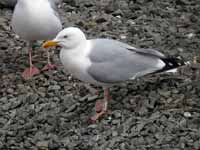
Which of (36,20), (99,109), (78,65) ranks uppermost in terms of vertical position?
(36,20)

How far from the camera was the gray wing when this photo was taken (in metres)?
4.73

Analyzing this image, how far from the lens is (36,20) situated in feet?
17.4

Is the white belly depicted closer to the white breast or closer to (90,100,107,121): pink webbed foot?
the white breast

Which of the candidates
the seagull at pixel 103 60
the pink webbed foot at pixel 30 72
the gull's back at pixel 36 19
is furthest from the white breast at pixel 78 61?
the pink webbed foot at pixel 30 72

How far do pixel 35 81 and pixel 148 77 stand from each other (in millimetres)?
1150

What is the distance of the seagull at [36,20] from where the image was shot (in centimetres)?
532

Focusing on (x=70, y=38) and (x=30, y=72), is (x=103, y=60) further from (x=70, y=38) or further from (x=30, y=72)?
(x=30, y=72)

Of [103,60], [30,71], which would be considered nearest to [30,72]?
[30,71]

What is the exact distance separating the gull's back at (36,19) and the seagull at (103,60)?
22.9 inches

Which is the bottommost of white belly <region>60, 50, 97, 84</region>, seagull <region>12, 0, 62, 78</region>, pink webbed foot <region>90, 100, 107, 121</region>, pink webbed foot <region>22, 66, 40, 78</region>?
pink webbed foot <region>90, 100, 107, 121</region>

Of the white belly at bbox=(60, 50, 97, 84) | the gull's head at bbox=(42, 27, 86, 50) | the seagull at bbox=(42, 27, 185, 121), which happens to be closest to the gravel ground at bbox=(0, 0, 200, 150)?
the seagull at bbox=(42, 27, 185, 121)

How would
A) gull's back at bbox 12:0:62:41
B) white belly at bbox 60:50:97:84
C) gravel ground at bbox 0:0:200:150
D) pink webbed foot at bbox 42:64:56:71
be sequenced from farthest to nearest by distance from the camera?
pink webbed foot at bbox 42:64:56:71, gull's back at bbox 12:0:62:41, white belly at bbox 60:50:97:84, gravel ground at bbox 0:0:200:150

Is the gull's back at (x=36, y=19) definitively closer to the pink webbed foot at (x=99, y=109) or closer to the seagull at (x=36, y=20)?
the seagull at (x=36, y=20)

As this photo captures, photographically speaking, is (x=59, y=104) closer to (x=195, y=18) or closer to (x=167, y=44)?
(x=167, y=44)
